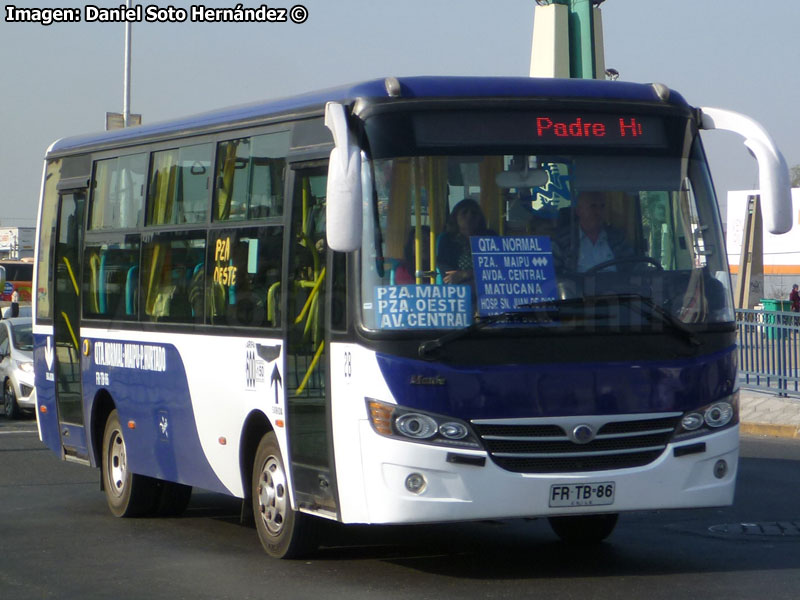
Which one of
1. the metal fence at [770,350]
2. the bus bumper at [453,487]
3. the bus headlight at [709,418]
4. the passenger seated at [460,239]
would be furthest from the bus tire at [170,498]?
the metal fence at [770,350]

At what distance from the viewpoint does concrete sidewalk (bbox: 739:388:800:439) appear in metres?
18.5

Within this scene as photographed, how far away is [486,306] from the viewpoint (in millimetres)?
7996

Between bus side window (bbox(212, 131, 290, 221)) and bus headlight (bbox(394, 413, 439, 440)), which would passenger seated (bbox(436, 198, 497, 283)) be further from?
bus side window (bbox(212, 131, 290, 221))

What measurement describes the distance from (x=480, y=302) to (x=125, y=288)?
4363mm

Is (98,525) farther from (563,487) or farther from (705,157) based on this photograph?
(705,157)

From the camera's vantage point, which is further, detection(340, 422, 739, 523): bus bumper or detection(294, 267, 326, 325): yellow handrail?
detection(294, 267, 326, 325): yellow handrail

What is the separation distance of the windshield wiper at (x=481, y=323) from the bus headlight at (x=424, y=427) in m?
0.32

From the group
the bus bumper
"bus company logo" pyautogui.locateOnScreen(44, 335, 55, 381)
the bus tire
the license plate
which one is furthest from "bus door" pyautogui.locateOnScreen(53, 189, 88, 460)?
the license plate

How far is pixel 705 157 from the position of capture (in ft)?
28.6

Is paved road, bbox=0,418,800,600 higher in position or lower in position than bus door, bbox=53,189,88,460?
lower

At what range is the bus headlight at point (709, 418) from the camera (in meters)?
8.29

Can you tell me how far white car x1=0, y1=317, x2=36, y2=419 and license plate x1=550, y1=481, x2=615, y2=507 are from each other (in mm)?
14721

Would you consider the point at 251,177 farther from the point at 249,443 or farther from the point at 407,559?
Result: the point at 407,559

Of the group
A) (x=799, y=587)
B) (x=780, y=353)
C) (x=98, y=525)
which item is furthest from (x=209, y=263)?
(x=780, y=353)
